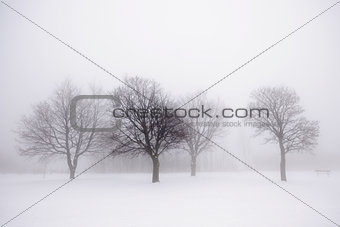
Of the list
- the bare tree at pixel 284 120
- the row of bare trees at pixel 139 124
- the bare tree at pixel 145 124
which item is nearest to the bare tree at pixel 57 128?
the row of bare trees at pixel 139 124

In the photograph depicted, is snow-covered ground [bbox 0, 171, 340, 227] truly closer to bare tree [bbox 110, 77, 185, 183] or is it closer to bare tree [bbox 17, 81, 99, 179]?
bare tree [bbox 110, 77, 185, 183]

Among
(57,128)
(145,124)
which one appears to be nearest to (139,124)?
(145,124)

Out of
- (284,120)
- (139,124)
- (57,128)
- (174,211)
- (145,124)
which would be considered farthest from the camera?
(57,128)

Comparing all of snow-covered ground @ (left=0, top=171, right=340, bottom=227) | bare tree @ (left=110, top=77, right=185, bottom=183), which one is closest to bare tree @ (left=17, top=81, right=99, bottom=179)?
bare tree @ (left=110, top=77, right=185, bottom=183)

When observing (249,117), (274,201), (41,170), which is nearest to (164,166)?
(249,117)

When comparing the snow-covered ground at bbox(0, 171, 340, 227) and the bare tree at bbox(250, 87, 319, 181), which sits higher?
the bare tree at bbox(250, 87, 319, 181)

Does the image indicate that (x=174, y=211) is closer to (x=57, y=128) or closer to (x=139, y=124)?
(x=139, y=124)

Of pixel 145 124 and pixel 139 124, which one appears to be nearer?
pixel 145 124

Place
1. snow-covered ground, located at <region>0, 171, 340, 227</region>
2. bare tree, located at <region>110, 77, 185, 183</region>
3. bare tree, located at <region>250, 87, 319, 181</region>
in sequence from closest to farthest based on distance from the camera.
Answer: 1. snow-covered ground, located at <region>0, 171, 340, 227</region>
2. bare tree, located at <region>110, 77, 185, 183</region>
3. bare tree, located at <region>250, 87, 319, 181</region>

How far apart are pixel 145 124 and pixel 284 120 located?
15.6 m

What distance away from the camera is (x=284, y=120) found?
26.1 m

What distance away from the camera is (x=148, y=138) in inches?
924

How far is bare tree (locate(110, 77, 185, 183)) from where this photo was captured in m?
23.2

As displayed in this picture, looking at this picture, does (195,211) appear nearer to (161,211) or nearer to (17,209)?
(161,211)
